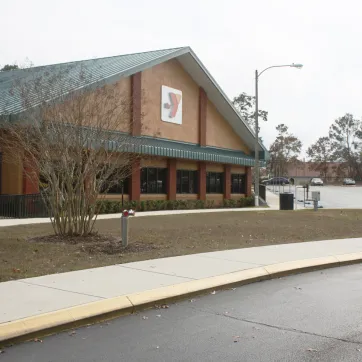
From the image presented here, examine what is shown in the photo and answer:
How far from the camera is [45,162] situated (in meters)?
11.7

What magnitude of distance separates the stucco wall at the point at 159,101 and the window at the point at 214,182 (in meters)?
3.31

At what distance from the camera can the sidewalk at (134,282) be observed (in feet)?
18.9

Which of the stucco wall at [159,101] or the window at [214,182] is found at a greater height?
the stucco wall at [159,101]

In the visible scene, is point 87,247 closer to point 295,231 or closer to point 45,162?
point 45,162

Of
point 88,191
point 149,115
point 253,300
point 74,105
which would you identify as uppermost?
point 149,115

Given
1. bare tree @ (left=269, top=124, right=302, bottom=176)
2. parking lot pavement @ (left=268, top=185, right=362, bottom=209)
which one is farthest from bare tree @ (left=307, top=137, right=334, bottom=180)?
parking lot pavement @ (left=268, top=185, right=362, bottom=209)

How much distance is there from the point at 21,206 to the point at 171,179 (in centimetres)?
1183

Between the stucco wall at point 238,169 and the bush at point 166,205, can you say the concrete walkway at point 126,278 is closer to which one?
the bush at point 166,205

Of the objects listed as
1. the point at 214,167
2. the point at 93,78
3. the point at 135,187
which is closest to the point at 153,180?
the point at 135,187

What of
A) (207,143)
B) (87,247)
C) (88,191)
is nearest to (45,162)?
(88,191)

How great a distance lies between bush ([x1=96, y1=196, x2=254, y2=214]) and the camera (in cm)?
2425

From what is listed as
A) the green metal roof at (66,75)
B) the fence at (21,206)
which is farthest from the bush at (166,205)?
the green metal roof at (66,75)

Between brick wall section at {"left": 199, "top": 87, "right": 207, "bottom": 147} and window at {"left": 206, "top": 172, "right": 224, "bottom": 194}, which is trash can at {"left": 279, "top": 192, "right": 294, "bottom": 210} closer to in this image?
window at {"left": 206, "top": 172, "right": 224, "bottom": 194}

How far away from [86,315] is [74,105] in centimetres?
730
